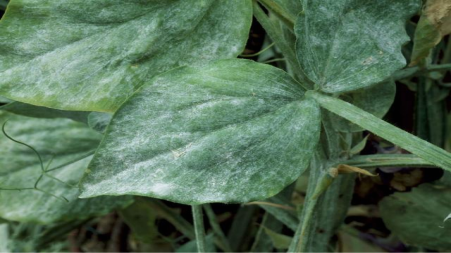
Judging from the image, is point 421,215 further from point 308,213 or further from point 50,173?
point 50,173

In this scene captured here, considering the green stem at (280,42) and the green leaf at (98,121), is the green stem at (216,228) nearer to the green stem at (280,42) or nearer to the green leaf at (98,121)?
the green leaf at (98,121)

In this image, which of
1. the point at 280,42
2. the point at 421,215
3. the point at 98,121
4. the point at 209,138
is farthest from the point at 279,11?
the point at 421,215

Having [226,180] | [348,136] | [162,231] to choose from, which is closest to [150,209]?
[162,231]

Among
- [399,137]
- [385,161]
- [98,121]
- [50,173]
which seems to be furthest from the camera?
[50,173]

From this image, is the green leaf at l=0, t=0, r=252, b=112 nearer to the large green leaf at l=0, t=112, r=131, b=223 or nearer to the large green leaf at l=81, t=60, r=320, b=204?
the large green leaf at l=81, t=60, r=320, b=204

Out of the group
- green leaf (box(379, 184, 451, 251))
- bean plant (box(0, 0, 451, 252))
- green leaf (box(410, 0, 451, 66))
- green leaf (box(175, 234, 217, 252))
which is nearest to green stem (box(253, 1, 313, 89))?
bean plant (box(0, 0, 451, 252))

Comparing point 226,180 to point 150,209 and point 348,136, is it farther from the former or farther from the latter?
point 150,209
